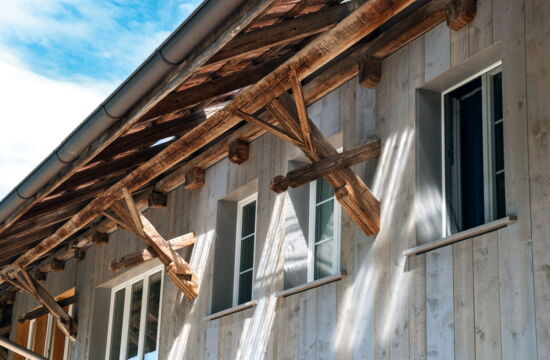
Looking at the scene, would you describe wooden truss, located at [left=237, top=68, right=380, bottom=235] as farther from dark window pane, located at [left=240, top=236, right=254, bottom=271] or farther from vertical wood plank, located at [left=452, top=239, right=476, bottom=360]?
dark window pane, located at [left=240, top=236, right=254, bottom=271]

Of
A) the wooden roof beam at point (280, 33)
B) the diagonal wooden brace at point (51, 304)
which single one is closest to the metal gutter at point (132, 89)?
the wooden roof beam at point (280, 33)

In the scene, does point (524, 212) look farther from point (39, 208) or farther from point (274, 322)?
point (39, 208)

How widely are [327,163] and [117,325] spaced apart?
19.1ft

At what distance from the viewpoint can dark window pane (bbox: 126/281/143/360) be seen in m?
10.6

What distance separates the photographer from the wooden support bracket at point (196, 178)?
30.7 ft

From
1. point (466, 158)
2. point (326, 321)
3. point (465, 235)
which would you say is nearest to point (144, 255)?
point (326, 321)

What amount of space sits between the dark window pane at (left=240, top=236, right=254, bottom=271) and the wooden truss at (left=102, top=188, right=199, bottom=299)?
1.84 ft

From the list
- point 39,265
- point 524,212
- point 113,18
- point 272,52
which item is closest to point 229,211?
point 272,52

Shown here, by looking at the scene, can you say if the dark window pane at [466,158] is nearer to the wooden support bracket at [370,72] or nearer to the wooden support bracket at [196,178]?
the wooden support bracket at [370,72]

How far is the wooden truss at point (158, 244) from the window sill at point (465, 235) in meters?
3.44

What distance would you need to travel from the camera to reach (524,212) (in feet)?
16.8

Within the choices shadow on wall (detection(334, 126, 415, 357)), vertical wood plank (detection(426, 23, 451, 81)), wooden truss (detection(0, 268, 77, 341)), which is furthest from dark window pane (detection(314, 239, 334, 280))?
wooden truss (detection(0, 268, 77, 341))

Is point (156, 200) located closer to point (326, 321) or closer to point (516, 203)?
point (326, 321)

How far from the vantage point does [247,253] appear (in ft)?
28.8
